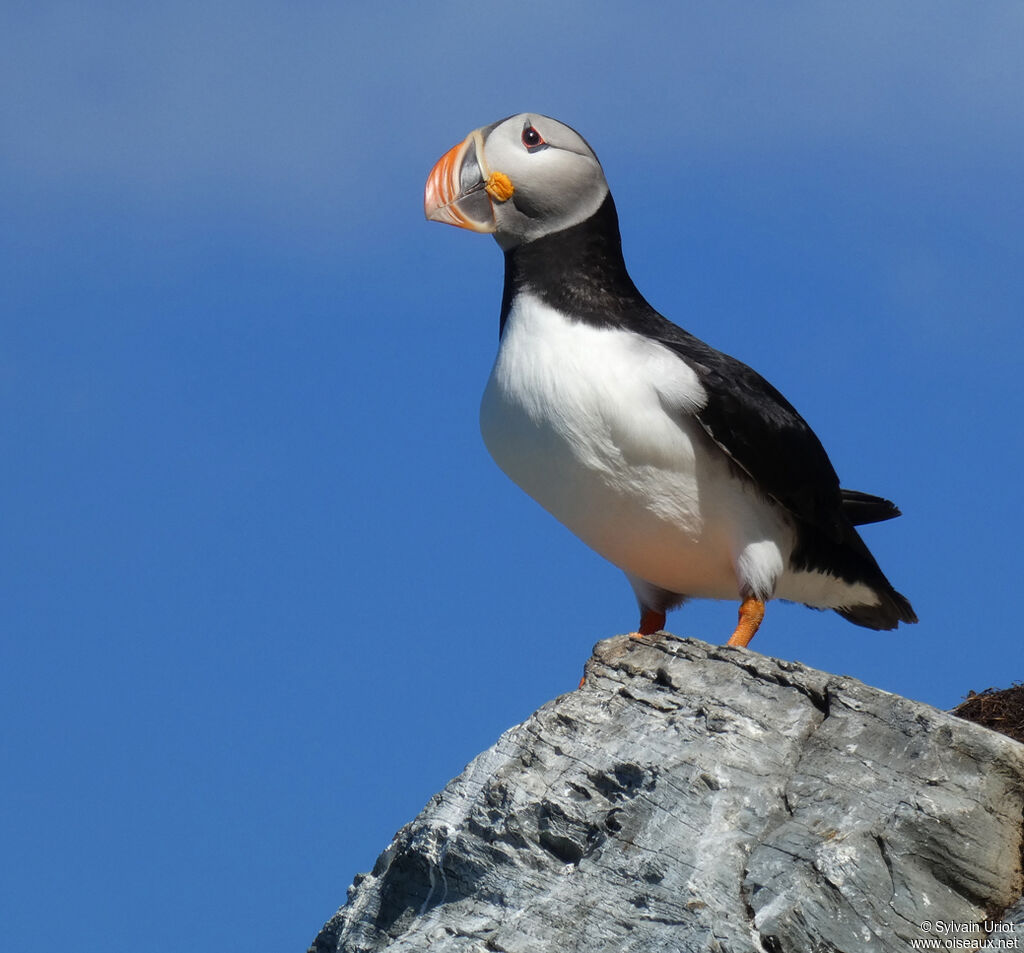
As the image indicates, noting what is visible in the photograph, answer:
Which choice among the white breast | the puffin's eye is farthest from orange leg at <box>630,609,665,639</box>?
the puffin's eye

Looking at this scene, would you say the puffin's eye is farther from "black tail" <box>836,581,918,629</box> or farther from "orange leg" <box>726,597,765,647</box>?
"black tail" <box>836,581,918,629</box>

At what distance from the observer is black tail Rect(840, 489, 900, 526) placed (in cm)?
918

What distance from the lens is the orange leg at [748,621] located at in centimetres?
761

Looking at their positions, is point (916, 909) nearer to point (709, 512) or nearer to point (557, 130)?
point (709, 512)

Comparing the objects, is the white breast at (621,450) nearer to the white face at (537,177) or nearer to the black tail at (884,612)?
the white face at (537,177)

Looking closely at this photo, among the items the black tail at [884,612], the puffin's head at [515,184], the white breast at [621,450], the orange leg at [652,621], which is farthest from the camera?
the black tail at [884,612]

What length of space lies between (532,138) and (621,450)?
1.95 m

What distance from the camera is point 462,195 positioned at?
8.02 metres

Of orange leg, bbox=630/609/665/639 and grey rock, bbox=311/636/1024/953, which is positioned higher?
orange leg, bbox=630/609/665/639

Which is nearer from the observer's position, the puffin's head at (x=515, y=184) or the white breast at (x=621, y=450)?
the white breast at (x=621, y=450)

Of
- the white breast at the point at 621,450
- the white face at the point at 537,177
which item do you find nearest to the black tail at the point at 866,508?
the white breast at the point at 621,450

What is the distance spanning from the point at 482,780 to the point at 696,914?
4.36 feet

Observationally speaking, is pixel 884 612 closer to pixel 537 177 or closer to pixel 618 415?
pixel 618 415

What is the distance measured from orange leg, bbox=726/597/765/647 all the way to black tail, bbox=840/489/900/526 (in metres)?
1.70
